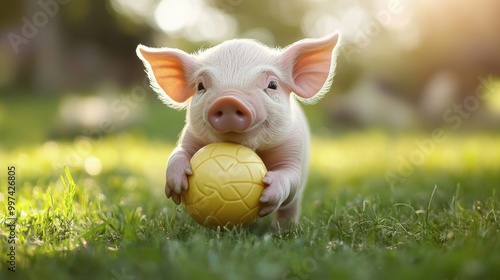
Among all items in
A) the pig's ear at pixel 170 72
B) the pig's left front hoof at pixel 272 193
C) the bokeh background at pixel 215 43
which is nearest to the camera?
the pig's left front hoof at pixel 272 193

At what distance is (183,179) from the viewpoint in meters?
3.10

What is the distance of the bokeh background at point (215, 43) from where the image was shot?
38.0ft

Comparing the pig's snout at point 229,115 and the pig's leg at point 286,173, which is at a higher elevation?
the pig's snout at point 229,115

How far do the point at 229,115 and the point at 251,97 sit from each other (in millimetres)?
191

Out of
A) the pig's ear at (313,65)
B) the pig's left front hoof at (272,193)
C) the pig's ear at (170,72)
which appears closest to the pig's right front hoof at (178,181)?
the pig's left front hoof at (272,193)

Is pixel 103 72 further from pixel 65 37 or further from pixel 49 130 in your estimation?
pixel 49 130

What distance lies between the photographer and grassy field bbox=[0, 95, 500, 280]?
2.23 meters

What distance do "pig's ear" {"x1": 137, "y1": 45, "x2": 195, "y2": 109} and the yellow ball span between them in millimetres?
600

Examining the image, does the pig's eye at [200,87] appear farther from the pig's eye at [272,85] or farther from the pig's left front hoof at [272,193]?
the pig's left front hoof at [272,193]

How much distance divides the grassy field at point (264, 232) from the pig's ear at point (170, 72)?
73cm

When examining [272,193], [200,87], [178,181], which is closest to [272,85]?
[200,87]

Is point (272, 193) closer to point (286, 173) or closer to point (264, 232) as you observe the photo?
point (286, 173)

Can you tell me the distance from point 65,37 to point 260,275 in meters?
21.4

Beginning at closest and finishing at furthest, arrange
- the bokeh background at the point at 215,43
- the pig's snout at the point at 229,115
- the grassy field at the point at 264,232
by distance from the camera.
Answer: the grassy field at the point at 264,232
the pig's snout at the point at 229,115
the bokeh background at the point at 215,43
